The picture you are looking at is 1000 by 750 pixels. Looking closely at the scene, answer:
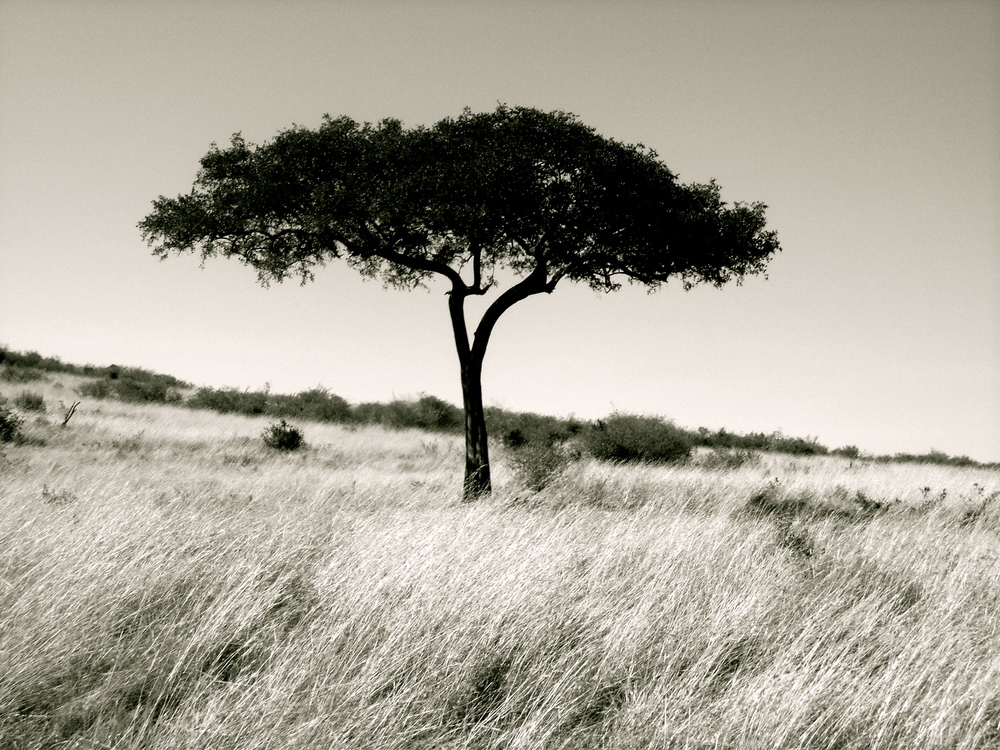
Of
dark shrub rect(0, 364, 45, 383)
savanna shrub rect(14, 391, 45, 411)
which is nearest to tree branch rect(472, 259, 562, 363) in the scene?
savanna shrub rect(14, 391, 45, 411)

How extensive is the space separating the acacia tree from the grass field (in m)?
5.66

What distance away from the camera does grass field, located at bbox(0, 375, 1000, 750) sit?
3.74 meters

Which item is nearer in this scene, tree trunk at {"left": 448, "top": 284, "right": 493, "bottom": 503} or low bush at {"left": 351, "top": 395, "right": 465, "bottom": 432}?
tree trunk at {"left": 448, "top": 284, "right": 493, "bottom": 503}

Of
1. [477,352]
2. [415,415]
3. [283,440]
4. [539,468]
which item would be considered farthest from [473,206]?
[415,415]

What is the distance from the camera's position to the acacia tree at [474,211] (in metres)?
12.0

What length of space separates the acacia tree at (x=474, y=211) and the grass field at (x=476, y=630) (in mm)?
5664

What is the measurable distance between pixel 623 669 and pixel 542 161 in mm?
9889

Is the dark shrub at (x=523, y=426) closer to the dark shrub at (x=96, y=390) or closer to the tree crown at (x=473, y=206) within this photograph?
the tree crown at (x=473, y=206)

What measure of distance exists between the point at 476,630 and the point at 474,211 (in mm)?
8384

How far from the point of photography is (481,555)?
21.5 ft

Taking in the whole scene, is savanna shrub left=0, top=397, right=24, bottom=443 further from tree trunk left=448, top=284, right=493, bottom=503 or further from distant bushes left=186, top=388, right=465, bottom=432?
distant bushes left=186, top=388, right=465, bottom=432

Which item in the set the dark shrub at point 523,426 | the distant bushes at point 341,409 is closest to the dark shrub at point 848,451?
the dark shrub at point 523,426

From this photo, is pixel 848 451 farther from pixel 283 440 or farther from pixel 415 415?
pixel 283 440

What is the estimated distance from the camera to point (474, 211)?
11.6 meters
